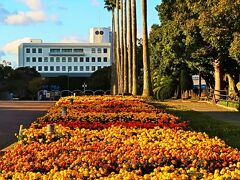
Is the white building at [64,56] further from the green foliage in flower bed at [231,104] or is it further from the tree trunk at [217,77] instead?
the green foliage in flower bed at [231,104]

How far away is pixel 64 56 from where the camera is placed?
16875cm

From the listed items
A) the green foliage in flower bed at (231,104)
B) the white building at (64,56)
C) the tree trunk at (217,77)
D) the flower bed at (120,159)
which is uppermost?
the white building at (64,56)

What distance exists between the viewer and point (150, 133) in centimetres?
1112

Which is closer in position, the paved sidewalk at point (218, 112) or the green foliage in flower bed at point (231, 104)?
the paved sidewalk at point (218, 112)

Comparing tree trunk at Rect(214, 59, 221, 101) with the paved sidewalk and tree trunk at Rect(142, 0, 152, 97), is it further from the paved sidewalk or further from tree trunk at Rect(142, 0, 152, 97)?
the paved sidewalk

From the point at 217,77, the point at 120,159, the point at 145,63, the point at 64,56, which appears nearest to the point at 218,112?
the point at 145,63

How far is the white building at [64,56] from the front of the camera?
168000 mm

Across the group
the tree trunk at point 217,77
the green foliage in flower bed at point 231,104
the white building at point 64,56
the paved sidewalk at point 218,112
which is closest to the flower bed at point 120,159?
the paved sidewalk at point 218,112

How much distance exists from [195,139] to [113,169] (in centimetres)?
325

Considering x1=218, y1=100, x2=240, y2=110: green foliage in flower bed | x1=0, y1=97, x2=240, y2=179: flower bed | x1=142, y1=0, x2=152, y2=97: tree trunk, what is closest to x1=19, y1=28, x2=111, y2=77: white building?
x1=142, y1=0, x2=152, y2=97: tree trunk

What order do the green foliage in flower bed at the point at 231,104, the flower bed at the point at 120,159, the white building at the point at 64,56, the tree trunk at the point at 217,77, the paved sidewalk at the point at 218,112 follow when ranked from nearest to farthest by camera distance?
the flower bed at the point at 120,159
the paved sidewalk at the point at 218,112
the green foliage in flower bed at the point at 231,104
the tree trunk at the point at 217,77
the white building at the point at 64,56

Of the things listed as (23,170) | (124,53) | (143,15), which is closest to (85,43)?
(124,53)

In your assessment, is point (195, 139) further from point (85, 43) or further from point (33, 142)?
point (85, 43)

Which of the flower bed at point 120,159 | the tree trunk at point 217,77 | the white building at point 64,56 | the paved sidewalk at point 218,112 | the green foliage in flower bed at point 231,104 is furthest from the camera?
the white building at point 64,56
